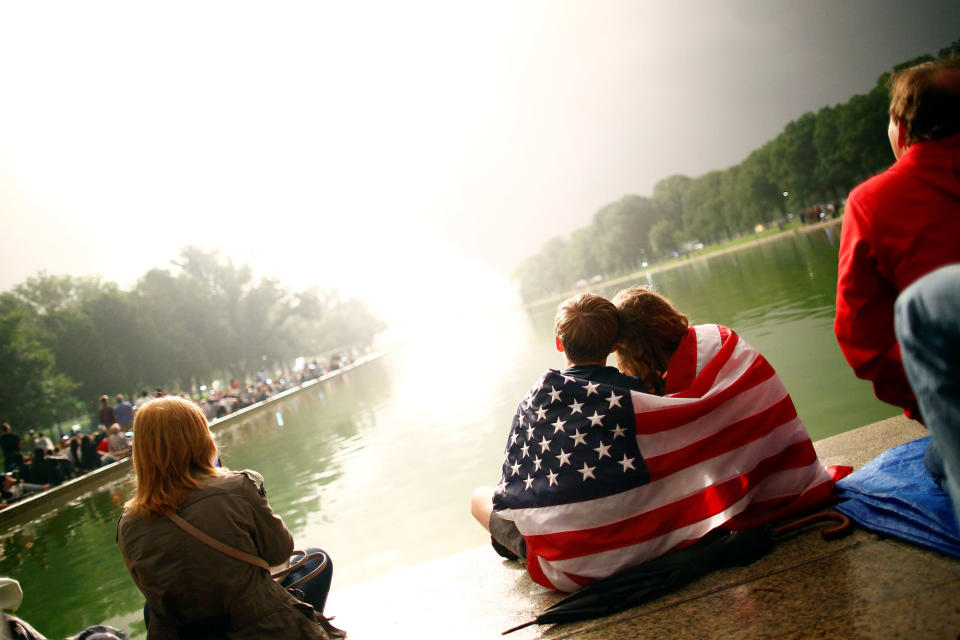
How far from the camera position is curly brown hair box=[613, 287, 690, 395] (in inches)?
A: 130

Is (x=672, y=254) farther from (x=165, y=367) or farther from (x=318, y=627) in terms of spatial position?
(x=318, y=627)

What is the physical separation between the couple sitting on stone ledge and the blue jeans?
149cm

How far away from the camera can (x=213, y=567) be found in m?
2.66

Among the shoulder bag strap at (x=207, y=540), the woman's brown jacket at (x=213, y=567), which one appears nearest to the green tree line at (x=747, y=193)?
the woman's brown jacket at (x=213, y=567)

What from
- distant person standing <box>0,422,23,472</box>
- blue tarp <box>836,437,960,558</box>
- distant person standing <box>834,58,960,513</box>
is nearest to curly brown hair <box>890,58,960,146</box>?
distant person standing <box>834,58,960,513</box>

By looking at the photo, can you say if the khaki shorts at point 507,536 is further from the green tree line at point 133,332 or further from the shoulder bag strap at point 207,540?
the green tree line at point 133,332

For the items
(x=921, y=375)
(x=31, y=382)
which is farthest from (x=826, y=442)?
(x=31, y=382)

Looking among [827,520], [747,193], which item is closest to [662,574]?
[827,520]

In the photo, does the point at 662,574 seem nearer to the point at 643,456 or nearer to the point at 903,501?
the point at 643,456

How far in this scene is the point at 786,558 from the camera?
8.96 ft

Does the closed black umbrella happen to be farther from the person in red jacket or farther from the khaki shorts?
the person in red jacket

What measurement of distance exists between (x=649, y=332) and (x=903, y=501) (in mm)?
1295

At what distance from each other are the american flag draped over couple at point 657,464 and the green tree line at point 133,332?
43666 millimetres

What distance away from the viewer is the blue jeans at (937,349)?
126cm
